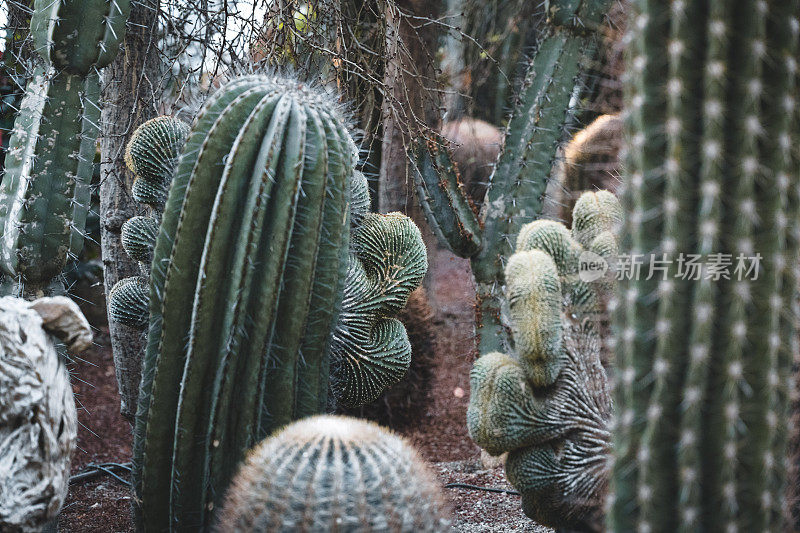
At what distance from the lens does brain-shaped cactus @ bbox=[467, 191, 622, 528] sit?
196 cm

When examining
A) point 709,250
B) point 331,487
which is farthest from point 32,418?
point 709,250

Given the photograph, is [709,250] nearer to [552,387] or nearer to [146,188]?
[552,387]

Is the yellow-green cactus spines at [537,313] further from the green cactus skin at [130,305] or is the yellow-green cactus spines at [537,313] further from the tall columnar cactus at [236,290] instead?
the green cactus skin at [130,305]

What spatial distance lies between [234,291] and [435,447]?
2.58 meters

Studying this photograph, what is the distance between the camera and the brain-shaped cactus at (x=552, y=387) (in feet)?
6.43

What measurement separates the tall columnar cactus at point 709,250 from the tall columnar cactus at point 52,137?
68.1 inches

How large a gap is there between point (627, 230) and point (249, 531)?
0.95 metres

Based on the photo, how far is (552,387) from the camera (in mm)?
2049

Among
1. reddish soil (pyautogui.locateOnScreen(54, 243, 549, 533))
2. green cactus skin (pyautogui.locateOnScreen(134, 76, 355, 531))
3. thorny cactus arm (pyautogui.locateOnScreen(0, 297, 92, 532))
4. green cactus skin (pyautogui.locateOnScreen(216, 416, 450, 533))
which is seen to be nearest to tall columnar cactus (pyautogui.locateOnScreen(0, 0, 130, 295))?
reddish soil (pyautogui.locateOnScreen(54, 243, 549, 533))

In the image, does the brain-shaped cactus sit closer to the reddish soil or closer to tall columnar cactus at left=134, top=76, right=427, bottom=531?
the reddish soil

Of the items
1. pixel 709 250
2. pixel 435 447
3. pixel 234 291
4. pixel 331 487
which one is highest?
pixel 709 250

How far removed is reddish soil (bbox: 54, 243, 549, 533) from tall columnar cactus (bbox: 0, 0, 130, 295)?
38 cm

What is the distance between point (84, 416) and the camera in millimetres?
4621

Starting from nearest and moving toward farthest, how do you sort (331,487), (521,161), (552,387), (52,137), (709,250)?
(709,250)
(331,487)
(552,387)
(52,137)
(521,161)
